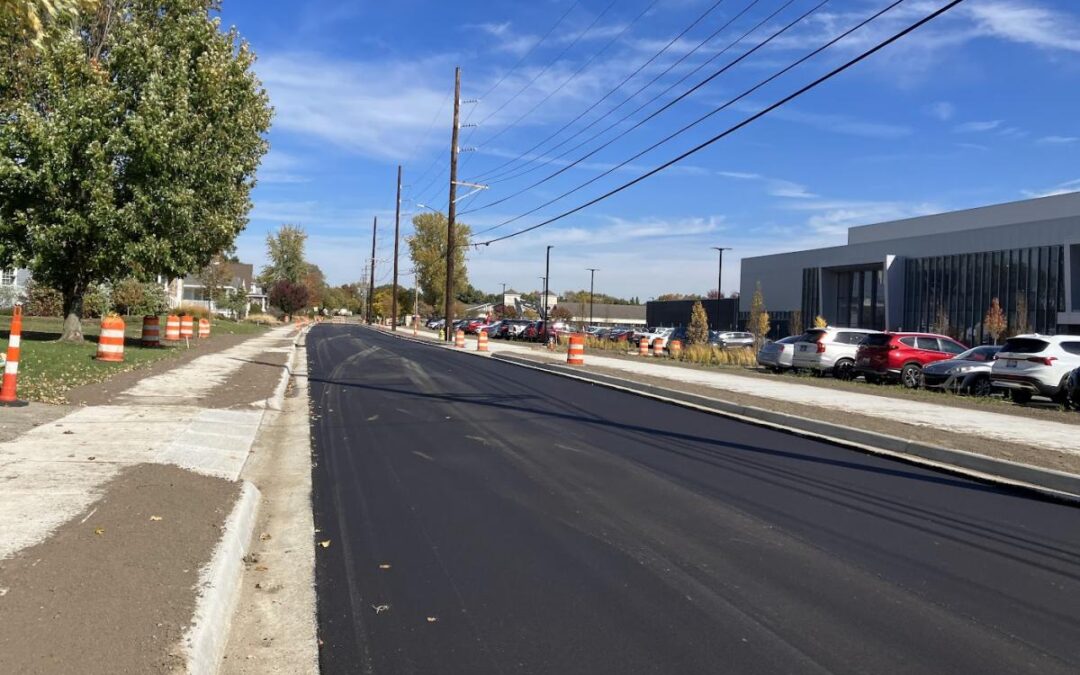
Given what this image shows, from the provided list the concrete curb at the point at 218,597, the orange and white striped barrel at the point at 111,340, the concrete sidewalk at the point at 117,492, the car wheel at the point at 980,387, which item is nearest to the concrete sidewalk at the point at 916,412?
the car wheel at the point at 980,387

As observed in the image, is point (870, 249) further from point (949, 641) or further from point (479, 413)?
point (949, 641)

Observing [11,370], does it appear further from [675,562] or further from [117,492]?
[675,562]

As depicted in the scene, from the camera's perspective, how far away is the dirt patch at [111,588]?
383 cm

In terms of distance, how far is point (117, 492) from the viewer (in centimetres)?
696

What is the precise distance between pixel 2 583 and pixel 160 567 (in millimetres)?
798

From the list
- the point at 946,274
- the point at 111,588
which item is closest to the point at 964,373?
the point at 111,588

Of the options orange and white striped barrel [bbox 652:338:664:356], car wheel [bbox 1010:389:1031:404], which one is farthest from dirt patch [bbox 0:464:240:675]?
orange and white striped barrel [bbox 652:338:664:356]

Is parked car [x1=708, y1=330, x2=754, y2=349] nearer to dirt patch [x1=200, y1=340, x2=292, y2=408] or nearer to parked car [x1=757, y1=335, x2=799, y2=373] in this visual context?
parked car [x1=757, y1=335, x2=799, y2=373]

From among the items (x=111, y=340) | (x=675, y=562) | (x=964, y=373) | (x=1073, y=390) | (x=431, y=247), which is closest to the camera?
(x=675, y=562)

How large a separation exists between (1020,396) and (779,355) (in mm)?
9298

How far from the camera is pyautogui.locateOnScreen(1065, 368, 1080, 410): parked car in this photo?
1720 cm

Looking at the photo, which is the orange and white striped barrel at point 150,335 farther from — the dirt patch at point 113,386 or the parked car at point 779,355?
the parked car at point 779,355

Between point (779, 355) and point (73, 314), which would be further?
point (779, 355)

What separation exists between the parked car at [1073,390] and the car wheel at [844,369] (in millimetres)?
8087
